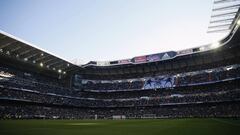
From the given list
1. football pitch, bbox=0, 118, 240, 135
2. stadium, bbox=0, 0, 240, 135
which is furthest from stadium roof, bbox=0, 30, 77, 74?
football pitch, bbox=0, 118, 240, 135

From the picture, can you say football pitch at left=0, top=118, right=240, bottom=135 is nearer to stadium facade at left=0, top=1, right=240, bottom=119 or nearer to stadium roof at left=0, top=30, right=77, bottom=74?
stadium facade at left=0, top=1, right=240, bottom=119

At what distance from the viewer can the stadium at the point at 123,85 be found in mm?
55812

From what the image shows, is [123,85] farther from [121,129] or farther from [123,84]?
[121,129]

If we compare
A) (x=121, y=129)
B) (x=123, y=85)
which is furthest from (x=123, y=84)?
(x=121, y=129)

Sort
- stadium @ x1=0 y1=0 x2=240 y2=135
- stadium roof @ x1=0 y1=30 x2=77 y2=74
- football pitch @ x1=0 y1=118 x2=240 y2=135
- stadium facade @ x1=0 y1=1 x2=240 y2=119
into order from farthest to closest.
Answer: stadium facade @ x1=0 y1=1 x2=240 y2=119 → stadium @ x1=0 y1=0 x2=240 y2=135 → stadium roof @ x1=0 y1=30 x2=77 y2=74 → football pitch @ x1=0 y1=118 x2=240 y2=135

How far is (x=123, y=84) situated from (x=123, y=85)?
580mm

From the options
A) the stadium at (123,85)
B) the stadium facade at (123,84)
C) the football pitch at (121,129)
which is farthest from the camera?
the stadium facade at (123,84)

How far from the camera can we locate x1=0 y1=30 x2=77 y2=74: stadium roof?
5106 centimetres

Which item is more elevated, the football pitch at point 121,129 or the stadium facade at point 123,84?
the stadium facade at point 123,84

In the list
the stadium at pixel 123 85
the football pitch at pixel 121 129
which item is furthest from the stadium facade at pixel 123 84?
the football pitch at pixel 121 129

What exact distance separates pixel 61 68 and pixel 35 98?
19.1m

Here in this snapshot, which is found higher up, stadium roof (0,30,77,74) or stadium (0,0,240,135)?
stadium roof (0,30,77,74)

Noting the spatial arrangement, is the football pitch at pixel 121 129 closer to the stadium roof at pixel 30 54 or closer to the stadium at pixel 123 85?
the stadium at pixel 123 85

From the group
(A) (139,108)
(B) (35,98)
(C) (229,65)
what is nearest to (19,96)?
(B) (35,98)
